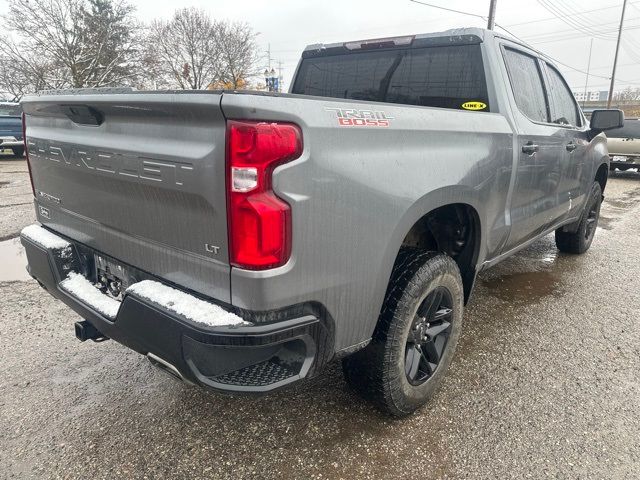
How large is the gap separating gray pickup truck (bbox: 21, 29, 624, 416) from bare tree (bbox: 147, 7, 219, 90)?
109 ft

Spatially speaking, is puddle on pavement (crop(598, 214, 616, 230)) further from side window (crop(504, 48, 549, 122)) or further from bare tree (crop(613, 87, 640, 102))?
bare tree (crop(613, 87, 640, 102))

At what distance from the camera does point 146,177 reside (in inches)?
68.4

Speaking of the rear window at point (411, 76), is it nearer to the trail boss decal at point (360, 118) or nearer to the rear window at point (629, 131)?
the trail boss decal at point (360, 118)

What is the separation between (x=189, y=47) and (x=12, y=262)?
33.1 m

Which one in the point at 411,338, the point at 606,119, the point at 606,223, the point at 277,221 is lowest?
the point at 606,223

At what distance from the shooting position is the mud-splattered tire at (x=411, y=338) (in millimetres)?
2094

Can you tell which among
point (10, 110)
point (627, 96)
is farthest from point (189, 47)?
point (627, 96)

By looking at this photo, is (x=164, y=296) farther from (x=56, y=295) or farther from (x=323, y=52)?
(x=323, y=52)

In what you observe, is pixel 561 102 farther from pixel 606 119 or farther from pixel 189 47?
pixel 189 47

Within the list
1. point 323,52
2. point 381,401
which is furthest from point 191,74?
point 381,401

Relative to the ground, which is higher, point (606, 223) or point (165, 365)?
point (165, 365)

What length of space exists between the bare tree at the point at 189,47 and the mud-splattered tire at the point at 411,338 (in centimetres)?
3376

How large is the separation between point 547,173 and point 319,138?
2.48 metres

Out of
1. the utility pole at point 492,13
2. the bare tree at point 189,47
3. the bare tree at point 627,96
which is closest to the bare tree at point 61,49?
the bare tree at point 189,47
